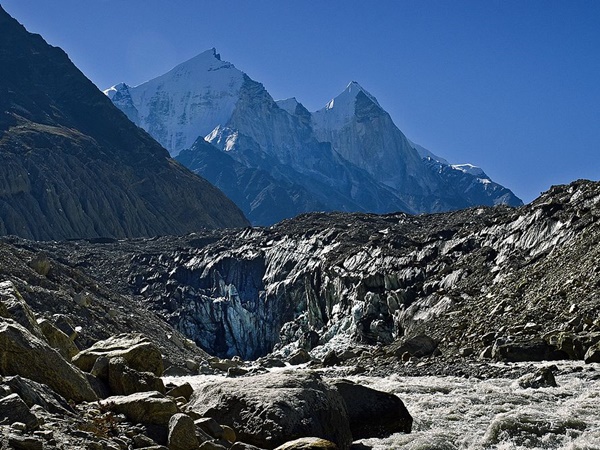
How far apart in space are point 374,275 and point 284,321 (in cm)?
2152

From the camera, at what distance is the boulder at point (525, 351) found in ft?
112

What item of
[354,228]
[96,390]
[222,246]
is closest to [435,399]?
[96,390]

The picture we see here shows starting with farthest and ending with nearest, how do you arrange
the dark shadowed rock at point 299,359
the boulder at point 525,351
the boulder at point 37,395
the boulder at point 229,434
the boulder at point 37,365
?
the dark shadowed rock at point 299,359 < the boulder at point 525,351 < the boulder at point 229,434 < the boulder at point 37,365 < the boulder at point 37,395

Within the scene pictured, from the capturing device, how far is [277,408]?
16188mm

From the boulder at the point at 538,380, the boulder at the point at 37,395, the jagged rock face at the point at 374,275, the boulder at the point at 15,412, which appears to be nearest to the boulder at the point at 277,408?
the boulder at the point at 37,395

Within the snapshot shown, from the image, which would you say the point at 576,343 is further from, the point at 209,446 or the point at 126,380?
the point at 209,446

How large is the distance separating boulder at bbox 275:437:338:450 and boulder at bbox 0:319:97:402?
4.88 m

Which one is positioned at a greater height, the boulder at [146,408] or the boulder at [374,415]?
the boulder at [146,408]

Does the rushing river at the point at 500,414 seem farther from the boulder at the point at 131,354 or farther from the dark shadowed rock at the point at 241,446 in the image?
the boulder at the point at 131,354

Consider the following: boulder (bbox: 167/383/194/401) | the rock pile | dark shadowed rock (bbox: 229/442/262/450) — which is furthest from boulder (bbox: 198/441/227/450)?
boulder (bbox: 167/383/194/401)

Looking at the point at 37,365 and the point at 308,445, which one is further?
the point at 37,365

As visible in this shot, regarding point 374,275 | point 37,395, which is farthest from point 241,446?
point 374,275

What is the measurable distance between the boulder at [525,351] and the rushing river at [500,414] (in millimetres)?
5902

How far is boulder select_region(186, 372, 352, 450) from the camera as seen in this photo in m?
15.8
